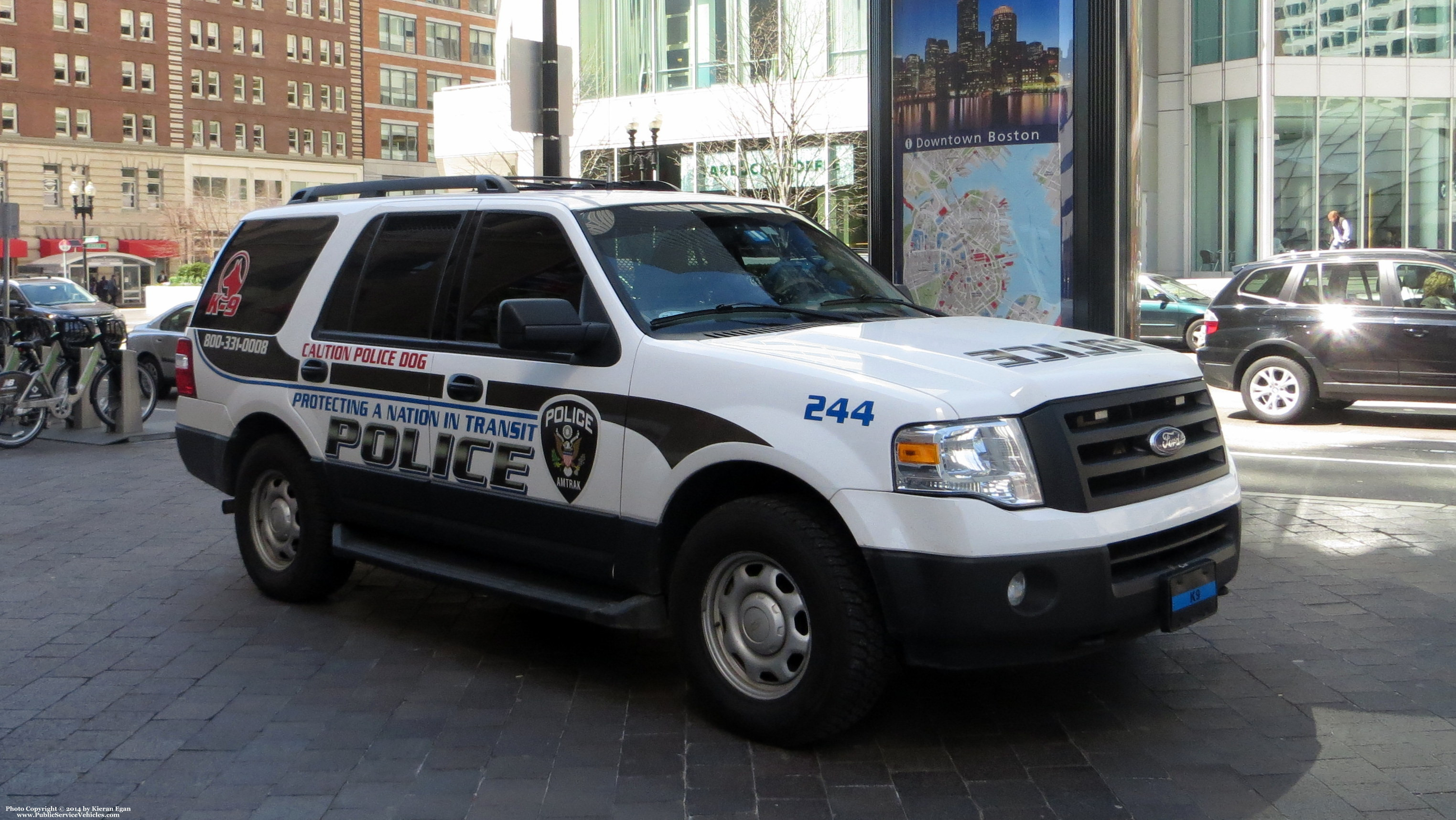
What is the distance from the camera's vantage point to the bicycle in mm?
13453

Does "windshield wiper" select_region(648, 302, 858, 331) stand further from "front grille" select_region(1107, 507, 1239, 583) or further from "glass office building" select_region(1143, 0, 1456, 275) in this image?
"glass office building" select_region(1143, 0, 1456, 275)

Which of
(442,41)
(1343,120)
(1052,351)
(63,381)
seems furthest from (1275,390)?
(442,41)

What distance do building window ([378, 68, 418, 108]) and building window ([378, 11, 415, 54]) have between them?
61.1 inches

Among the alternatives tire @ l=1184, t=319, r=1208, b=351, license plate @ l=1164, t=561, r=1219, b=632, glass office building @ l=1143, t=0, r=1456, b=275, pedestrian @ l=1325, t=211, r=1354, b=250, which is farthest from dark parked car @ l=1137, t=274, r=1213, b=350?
license plate @ l=1164, t=561, r=1219, b=632

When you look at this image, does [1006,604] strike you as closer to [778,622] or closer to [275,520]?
[778,622]

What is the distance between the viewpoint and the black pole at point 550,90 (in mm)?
11383

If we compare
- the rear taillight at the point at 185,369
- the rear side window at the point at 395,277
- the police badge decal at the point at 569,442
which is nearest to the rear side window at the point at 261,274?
the rear taillight at the point at 185,369

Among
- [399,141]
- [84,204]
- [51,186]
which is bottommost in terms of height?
[84,204]

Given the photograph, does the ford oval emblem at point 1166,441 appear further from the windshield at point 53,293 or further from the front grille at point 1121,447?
the windshield at point 53,293

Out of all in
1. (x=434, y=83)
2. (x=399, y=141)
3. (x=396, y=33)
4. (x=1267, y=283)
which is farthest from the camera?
(x=399, y=141)

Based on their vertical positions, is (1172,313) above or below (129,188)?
below

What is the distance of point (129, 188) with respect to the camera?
85.8 meters

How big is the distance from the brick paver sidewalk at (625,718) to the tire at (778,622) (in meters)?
0.18

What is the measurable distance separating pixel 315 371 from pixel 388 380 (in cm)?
58
